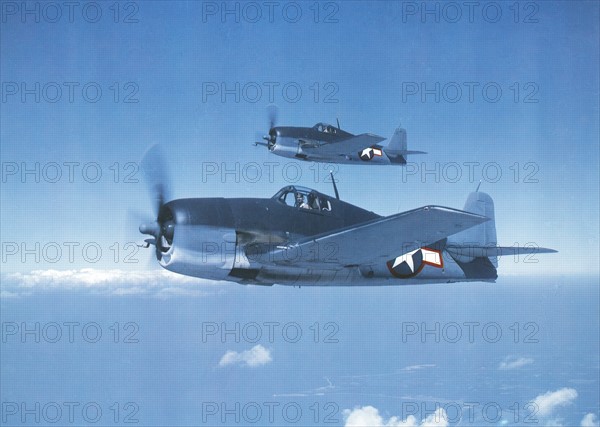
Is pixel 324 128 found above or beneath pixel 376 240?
above

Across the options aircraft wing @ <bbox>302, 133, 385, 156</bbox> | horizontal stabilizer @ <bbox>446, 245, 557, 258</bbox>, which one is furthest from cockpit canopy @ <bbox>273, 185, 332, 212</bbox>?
aircraft wing @ <bbox>302, 133, 385, 156</bbox>

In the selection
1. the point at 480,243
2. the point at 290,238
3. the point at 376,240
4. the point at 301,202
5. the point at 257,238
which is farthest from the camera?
the point at 480,243

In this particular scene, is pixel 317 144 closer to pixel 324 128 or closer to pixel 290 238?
pixel 324 128

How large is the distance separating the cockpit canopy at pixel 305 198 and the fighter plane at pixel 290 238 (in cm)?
2

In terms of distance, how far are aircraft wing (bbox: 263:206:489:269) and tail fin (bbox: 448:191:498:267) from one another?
3123 mm

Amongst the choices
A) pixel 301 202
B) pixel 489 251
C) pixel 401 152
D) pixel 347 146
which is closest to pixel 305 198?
pixel 301 202

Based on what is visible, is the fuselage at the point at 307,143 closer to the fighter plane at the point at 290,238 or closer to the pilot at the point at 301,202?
the fighter plane at the point at 290,238

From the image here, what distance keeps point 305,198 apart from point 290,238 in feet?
2.49

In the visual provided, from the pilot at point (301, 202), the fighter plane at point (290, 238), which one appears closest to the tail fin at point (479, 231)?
the fighter plane at point (290, 238)

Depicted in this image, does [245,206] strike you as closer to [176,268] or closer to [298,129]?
[176,268]

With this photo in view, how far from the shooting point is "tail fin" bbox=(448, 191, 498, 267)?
35.3 ft

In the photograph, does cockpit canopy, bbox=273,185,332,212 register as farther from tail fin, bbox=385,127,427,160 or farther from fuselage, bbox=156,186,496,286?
tail fin, bbox=385,127,427,160

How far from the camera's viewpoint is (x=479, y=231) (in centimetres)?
1147

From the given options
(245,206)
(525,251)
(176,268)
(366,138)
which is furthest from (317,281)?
(366,138)
